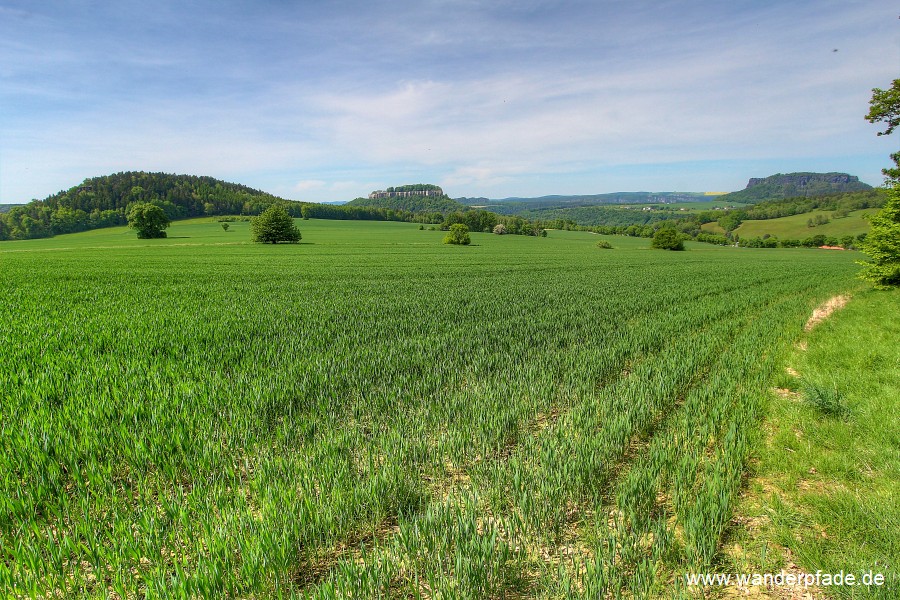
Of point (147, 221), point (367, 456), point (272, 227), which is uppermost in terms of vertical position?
point (147, 221)

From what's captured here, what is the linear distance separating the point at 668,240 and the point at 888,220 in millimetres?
66455

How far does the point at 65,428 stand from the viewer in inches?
213

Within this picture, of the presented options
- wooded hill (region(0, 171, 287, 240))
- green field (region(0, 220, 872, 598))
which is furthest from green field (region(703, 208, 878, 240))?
wooded hill (region(0, 171, 287, 240))

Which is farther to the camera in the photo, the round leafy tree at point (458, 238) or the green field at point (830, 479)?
the round leafy tree at point (458, 238)

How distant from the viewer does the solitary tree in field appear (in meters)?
16.5

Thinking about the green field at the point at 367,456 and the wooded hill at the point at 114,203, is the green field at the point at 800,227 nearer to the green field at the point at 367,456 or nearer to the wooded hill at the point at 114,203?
the green field at the point at 367,456

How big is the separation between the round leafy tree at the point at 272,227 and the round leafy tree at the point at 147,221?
993 inches

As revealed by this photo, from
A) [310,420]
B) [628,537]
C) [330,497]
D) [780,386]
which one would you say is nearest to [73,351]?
[310,420]

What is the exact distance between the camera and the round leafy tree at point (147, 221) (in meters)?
74.0

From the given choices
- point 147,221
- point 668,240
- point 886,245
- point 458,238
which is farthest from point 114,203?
point 886,245

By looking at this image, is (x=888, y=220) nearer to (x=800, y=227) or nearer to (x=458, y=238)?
(x=458, y=238)

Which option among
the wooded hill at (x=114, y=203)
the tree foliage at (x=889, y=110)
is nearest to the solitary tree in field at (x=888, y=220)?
the tree foliage at (x=889, y=110)

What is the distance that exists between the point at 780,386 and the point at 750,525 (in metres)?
5.12

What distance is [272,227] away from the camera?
6475cm
